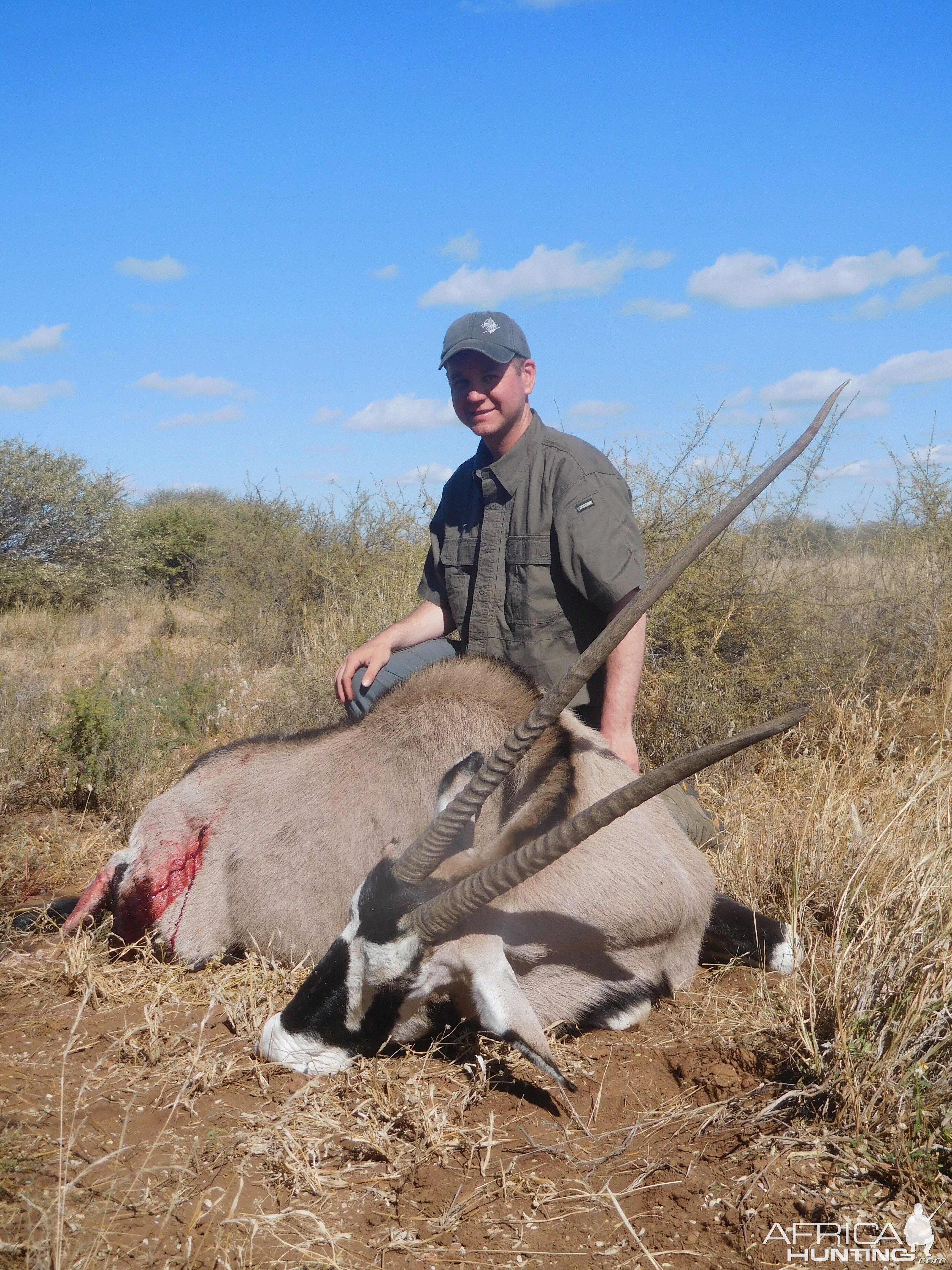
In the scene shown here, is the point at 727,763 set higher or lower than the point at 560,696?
lower

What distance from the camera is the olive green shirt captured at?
3252 mm

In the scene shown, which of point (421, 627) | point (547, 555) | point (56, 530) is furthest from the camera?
point (56, 530)

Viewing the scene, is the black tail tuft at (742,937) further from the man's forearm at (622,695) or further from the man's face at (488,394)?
the man's face at (488,394)

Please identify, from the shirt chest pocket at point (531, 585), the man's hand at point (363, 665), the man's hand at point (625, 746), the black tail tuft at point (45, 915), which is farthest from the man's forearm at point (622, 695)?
the black tail tuft at point (45, 915)

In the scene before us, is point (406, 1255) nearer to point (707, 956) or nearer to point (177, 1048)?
point (177, 1048)

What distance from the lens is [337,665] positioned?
6.88 m

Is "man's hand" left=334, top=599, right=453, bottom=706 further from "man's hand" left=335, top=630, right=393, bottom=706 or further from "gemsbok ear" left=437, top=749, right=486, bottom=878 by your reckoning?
"gemsbok ear" left=437, top=749, right=486, bottom=878

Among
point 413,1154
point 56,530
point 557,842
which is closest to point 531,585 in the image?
point 557,842

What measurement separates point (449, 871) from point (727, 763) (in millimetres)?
2969

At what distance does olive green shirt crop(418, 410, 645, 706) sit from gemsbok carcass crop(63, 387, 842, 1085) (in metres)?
0.58

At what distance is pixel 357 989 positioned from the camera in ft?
7.47

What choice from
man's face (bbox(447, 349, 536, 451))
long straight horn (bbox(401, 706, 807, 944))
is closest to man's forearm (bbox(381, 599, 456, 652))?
man's face (bbox(447, 349, 536, 451))

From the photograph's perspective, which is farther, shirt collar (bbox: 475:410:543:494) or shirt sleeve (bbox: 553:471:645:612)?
shirt collar (bbox: 475:410:543:494)

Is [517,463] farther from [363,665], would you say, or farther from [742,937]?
[742,937]
